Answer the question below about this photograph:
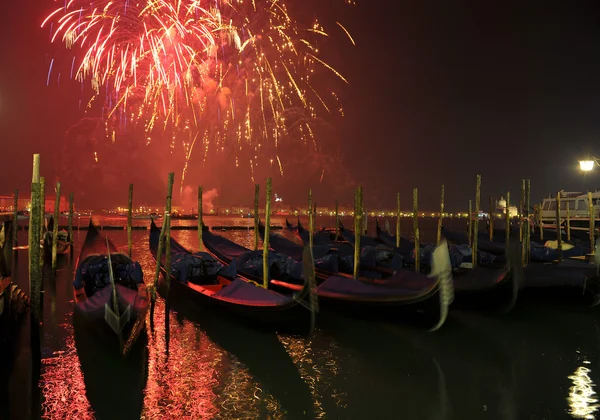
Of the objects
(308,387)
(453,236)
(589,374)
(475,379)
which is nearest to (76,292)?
(308,387)

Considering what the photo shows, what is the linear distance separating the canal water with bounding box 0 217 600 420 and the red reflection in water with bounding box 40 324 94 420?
14 mm

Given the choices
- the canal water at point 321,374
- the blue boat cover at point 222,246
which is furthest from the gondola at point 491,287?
the blue boat cover at point 222,246

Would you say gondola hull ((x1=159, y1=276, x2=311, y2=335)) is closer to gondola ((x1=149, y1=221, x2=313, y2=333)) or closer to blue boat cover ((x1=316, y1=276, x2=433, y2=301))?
gondola ((x1=149, y1=221, x2=313, y2=333))

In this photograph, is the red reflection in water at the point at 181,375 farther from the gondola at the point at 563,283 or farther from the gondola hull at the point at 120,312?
the gondola at the point at 563,283

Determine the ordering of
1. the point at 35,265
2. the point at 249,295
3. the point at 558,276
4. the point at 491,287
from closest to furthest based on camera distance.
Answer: the point at 35,265
the point at 249,295
the point at 491,287
the point at 558,276

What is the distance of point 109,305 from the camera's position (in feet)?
22.4

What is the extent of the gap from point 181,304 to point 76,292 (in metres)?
2.86

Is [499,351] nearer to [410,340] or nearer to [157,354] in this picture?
[410,340]

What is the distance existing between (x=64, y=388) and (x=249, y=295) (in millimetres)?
3248

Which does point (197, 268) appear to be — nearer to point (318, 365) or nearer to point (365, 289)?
point (365, 289)

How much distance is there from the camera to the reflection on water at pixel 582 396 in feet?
17.2

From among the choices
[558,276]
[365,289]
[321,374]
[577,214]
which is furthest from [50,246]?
[577,214]

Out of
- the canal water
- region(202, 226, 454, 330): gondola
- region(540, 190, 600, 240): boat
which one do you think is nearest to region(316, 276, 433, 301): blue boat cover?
region(202, 226, 454, 330): gondola

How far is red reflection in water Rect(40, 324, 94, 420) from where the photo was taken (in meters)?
5.10
